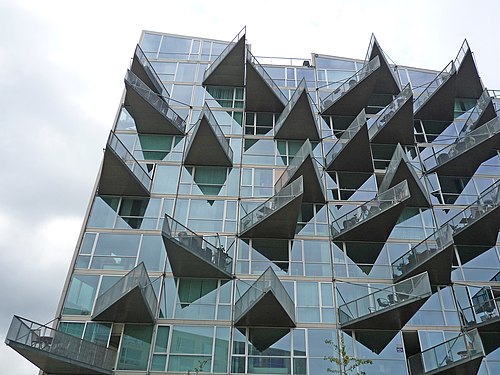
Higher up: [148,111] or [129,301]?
[148,111]

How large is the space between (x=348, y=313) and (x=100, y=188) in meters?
12.4

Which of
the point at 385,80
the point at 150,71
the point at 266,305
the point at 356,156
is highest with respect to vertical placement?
the point at 385,80

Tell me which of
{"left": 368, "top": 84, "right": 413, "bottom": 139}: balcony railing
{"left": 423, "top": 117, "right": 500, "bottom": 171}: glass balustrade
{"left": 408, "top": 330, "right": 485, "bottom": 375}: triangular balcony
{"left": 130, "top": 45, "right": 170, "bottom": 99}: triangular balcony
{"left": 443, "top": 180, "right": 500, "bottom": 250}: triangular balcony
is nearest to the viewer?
{"left": 408, "top": 330, "right": 485, "bottom": 375}: triangular balcony

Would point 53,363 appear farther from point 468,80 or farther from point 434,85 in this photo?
point 468,80

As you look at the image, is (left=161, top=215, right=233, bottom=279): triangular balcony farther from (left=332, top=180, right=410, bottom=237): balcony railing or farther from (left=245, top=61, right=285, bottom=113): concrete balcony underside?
(left=245, top=61, right=285, bottom=113): concrete balcony underside

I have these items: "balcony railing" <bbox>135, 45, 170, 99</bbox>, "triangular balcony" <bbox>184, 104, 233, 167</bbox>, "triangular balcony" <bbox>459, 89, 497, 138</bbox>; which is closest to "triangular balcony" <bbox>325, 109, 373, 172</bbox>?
"triangular balcony" <bbox>184, 104, 233, 167</bbox>

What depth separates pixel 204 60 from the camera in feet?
95.0

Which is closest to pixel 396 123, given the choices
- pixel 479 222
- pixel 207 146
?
pixel 479 222

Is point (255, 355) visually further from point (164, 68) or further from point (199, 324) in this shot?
point (164, 68)

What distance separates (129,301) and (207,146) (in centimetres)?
897

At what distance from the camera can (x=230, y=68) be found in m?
27.3

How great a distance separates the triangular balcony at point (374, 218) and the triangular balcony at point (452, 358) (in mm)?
5447

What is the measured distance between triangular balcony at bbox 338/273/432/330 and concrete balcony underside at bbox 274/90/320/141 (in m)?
9.86

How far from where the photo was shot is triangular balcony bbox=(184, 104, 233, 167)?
74.8 feet
